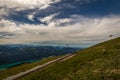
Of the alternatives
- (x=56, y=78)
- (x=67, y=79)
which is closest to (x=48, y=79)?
(x=56, y=78)

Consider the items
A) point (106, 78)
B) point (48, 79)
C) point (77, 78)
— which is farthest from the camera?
point (48, 79)

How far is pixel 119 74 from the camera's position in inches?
1005

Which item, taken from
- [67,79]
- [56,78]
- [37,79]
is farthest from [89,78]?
[37,79]

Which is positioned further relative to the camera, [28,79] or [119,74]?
[28,79]

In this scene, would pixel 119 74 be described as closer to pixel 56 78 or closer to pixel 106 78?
pixel 106 78

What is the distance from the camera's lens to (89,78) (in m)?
25.5

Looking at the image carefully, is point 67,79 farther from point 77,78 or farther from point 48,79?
point 48,79

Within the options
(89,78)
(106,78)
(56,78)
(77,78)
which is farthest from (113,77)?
(56,78)

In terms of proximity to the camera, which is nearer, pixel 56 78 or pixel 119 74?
pixel 119 74

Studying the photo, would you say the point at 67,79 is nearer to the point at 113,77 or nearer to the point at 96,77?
the point at 96,77

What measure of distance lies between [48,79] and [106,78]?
8441 mm

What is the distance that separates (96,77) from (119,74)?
10.2ft

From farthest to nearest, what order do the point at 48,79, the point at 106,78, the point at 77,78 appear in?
the point at 48,79 → the point at 77,78 → the point at 106,78

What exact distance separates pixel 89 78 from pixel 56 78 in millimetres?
5071
